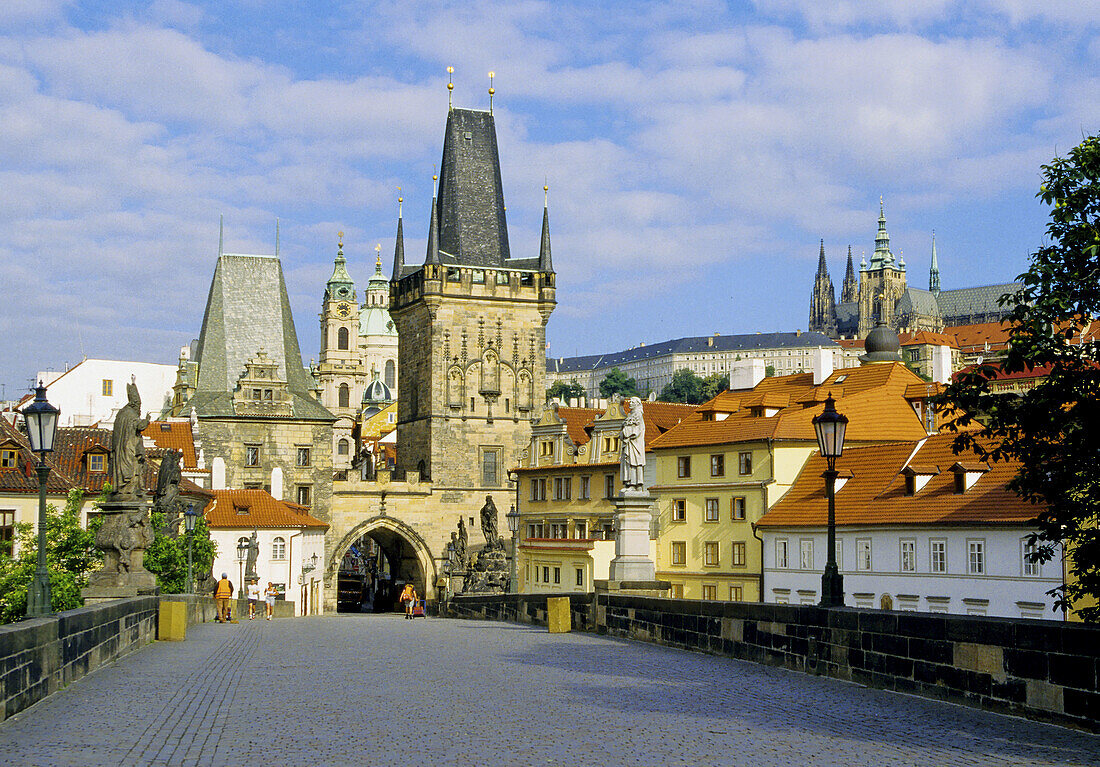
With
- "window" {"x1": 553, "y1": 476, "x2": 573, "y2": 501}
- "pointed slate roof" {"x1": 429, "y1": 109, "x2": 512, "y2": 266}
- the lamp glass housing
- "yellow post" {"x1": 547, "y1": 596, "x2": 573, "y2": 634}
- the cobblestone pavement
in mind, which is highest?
"pointed slate roof" {"x1": 429, "y1": 109, "x2": 512, "y2": 266}

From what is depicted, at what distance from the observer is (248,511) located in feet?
213

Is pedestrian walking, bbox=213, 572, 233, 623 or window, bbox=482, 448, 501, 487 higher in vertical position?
window, bbox=482, 448, 501, 487

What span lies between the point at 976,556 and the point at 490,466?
40.5 metres

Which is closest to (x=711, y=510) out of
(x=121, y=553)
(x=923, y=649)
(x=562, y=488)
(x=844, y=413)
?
(x=844, y=413)

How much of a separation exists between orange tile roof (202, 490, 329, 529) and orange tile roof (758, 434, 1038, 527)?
25701 millimetres

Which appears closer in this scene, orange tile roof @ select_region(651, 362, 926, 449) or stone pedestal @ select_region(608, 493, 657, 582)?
stone pedestal @ select_region(608, 493, 657, 582)

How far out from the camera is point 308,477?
2923 inches

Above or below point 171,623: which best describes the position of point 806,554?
above

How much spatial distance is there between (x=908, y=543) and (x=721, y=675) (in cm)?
2800

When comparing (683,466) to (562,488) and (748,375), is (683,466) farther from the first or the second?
(748,375)

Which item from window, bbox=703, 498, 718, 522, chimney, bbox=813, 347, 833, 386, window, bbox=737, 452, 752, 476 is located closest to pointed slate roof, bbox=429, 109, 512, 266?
chimney, bbox=813, 347, 833, 386

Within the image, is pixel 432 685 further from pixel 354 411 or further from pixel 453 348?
pixel 354 411

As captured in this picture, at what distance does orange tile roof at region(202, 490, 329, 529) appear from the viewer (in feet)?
209

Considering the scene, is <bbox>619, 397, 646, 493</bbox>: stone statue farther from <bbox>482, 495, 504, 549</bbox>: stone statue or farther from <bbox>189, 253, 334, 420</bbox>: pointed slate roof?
<bbox>189, 253, 334, 420</bbox>: pointed slate roof
